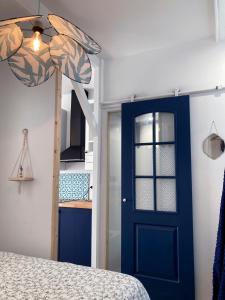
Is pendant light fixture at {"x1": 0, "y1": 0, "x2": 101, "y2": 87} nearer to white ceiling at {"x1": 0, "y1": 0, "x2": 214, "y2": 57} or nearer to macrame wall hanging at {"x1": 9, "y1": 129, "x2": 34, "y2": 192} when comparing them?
white ceiling at {"x1": 0, "y1": 0, "x2": 214, "y2": 57}

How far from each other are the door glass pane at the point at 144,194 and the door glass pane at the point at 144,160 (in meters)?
0.08

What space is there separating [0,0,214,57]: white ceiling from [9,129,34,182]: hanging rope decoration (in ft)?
3.90

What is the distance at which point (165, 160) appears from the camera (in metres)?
2.88

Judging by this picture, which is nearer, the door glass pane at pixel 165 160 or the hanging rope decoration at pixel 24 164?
the hanging rope decoration at pixel 24 164

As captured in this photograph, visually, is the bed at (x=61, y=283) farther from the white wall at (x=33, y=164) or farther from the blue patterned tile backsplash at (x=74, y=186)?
the blue patterned tile backsplash at (x=74, y=186)

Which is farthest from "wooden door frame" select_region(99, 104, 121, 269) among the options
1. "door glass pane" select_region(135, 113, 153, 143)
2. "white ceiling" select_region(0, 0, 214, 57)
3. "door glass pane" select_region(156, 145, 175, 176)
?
"white ceiling" select_region(0, 0, 214, 57)

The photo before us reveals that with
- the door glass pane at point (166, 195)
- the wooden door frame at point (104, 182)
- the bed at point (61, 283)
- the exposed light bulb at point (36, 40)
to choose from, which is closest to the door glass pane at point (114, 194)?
the wooden door frame at point (104, 182)

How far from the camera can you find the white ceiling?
2.20 meters

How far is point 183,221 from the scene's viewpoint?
267 cm

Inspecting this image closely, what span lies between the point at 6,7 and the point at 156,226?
2517 millimetres

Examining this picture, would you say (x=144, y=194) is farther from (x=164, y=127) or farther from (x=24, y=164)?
(x=24, y=164)

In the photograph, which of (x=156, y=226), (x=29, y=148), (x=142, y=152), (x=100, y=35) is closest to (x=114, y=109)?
(x=142, y=152)

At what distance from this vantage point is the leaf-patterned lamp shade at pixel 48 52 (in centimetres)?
154

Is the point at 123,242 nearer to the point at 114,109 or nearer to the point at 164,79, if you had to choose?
the point at 114,109
